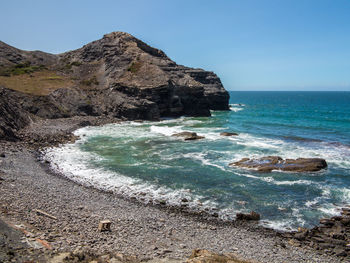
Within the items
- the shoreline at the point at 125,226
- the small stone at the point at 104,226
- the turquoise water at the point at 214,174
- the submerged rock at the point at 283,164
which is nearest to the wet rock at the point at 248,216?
the turquoise water at the point at 214,174

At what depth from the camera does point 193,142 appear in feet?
138

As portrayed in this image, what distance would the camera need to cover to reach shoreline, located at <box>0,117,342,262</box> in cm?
1363

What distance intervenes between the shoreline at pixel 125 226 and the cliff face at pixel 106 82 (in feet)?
114

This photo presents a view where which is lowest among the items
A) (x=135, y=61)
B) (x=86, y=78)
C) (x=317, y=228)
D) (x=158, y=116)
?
(x=317, y=228)

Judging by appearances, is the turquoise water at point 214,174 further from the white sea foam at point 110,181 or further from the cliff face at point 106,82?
the cliff face at point 106,82

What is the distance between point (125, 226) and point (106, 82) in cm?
6119

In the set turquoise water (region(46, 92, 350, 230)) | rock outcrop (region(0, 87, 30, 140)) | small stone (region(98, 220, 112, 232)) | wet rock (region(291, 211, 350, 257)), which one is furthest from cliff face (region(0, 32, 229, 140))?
wet rock (region(291, 211, 350, 257))

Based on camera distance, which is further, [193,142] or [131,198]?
[193,142]

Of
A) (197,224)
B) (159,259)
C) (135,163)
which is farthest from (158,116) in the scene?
(159,259)

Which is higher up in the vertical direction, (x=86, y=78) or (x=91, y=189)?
(x=86, y=78)

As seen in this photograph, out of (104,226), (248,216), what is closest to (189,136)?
(248,216)

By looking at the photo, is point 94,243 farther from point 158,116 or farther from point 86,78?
point 86,78

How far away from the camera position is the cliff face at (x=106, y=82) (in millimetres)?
59312

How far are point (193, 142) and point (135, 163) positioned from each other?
13.8 m
